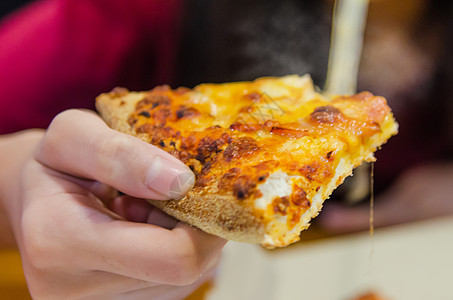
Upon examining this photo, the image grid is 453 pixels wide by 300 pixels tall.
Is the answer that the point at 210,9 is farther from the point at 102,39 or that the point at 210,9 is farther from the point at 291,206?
the point at 291,206

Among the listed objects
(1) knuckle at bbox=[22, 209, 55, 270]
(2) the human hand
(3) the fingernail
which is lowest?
(2) the human hand

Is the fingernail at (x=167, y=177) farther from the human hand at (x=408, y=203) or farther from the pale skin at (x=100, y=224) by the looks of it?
the human hand at (x=408, y=203)

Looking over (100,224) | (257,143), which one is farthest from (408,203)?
(100,224)

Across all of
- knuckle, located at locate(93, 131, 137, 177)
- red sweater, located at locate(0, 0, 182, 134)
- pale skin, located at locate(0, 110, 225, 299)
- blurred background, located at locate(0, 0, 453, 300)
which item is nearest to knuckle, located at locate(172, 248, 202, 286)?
pale skin, located at locate(0, 110, 225, 299)

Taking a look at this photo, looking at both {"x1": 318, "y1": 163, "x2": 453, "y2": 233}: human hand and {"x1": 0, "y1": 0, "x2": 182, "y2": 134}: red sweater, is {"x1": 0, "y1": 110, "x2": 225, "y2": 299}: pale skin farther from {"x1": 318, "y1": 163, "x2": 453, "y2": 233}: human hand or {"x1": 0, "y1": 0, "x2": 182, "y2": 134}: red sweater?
{"x1": 318, "y1": 163, "x2": 453, "y2": 233}: human hand

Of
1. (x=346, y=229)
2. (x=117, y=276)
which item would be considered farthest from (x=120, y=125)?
(x=346, y=229)
